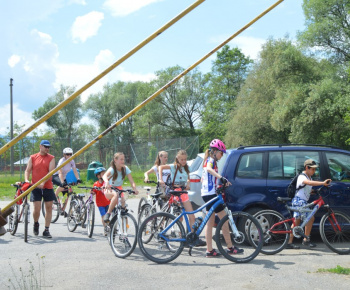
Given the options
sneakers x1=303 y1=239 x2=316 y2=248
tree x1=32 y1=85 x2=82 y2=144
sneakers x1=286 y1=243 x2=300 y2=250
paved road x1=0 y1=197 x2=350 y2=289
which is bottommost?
paved road x1=0 y1=197 x2=350 y2=289

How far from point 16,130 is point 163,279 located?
65273mm

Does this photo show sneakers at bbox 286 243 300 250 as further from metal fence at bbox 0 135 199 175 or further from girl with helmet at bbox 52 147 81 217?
metal fence at bbox 0 135 199 175

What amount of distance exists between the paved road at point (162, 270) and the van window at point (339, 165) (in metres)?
1.21

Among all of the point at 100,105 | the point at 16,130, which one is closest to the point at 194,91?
the point at 100,105

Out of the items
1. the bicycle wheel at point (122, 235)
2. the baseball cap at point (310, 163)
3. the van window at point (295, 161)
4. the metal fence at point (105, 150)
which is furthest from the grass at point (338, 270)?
the metal fence at point (105, 150)

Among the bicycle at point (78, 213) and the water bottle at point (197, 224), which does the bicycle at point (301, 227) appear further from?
the bicycle at point (78, 213)

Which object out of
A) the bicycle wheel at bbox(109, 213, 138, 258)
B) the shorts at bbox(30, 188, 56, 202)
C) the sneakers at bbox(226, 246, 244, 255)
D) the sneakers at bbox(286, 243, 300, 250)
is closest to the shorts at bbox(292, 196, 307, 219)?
the sneakers at bbox(286, 243, 300, 250)

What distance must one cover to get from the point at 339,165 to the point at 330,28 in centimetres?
2916

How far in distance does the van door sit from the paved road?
2.55 feet

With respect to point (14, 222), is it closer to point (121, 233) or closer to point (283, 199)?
point (121, 233)

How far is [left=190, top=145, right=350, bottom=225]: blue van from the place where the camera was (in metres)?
7.94

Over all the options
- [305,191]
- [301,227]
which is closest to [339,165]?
[305,191]

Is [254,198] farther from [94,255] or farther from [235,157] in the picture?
[94,255]

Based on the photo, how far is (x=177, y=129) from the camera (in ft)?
217
